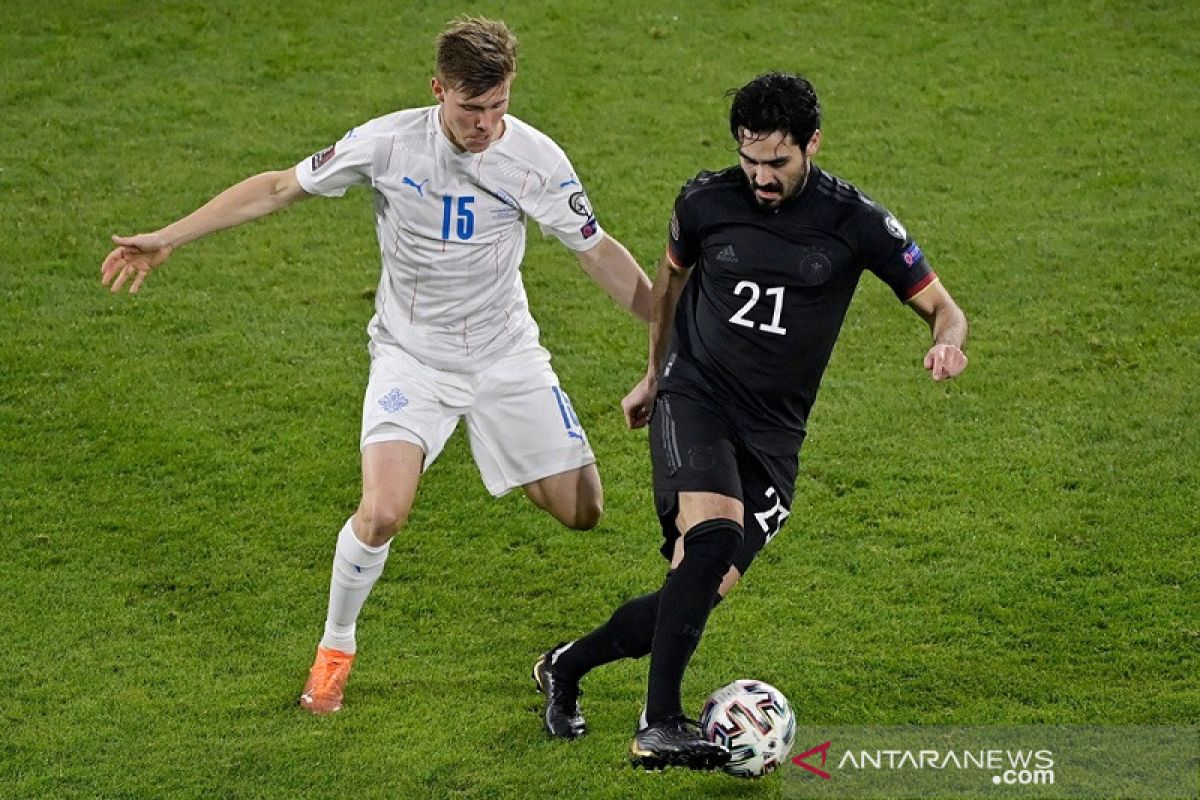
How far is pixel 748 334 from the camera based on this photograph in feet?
18.6

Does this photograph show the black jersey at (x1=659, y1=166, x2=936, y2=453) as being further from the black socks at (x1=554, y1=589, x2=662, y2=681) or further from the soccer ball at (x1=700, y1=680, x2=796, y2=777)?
the soccer ball at (x1=700, y1=680, x2=796, y2=777)

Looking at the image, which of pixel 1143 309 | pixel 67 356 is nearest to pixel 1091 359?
pixel 1143 309

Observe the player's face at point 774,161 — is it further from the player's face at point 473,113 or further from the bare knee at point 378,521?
the bare knee at point 378,521

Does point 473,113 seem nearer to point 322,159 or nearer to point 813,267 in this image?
point 322,159

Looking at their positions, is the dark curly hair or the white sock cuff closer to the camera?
the dark curly hair

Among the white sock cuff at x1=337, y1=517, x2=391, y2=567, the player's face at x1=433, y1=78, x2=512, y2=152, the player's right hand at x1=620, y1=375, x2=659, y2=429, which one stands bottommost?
the white sock cuff at x1=337, y1=517, x2=391, y2=567

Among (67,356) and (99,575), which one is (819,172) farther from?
(67,356)

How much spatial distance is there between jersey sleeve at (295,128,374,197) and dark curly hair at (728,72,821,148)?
1.43m

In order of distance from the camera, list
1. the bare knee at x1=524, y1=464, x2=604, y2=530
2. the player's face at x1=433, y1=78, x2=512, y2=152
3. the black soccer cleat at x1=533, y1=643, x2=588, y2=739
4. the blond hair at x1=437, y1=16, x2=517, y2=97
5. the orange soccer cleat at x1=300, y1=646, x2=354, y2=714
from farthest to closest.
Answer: the bare knee at x1=524, y1=464, x2=604, y2=530 < the orange soccer cleat at x1=300, y1=646, x2=354, y2=714 < the black soccer cleat at x1=533, y1=643, x2=588, y2=739 < the player's face at x1=433, y1=78, x2=512, y2=152 < the blond hair at x1=437, y1=16, x2=517, y2=97

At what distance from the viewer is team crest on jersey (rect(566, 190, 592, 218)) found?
6234 mm

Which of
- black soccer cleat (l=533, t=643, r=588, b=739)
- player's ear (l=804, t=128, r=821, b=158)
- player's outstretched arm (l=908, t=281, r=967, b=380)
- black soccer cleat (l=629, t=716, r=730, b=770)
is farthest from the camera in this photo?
black soccer cleat (l=533, t=643, r=588, b=739)

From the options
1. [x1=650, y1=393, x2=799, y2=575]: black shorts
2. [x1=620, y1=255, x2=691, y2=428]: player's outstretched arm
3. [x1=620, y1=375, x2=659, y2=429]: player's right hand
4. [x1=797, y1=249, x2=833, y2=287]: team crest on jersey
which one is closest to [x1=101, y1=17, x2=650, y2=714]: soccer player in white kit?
[x1=620, y1=255, x2=691, y2=428]: player's outstretched arm

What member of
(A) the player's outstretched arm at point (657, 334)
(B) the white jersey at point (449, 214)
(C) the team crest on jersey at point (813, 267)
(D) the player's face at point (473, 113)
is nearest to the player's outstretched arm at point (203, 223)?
(B) the white jersey at point (449, 214)

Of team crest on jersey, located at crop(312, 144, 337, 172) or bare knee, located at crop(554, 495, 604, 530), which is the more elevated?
team crest on jersey, located at crop(312, 144, 337, 172)
